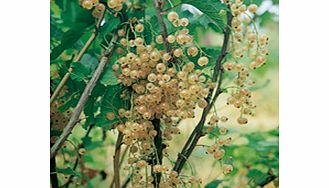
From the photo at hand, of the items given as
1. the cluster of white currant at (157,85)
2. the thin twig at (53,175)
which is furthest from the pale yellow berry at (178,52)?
the thin twig at (53,175)

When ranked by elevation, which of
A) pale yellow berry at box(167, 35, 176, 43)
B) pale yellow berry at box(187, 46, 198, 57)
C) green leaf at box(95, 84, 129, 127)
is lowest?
green leaf at box(95, 84, 129, 127)

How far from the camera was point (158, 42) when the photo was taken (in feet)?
2.37

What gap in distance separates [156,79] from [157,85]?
0.01m

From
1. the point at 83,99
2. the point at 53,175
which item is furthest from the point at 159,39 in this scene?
the point at 53,175

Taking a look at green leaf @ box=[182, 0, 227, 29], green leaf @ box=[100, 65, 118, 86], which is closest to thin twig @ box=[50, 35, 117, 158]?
green leaf @ box=[100, 65, 118, 86]

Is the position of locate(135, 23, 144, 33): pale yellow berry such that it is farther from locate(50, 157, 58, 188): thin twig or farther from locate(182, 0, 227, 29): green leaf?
locate(50, 157, 58, 188): thin twig

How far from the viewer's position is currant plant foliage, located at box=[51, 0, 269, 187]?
2.31 feet

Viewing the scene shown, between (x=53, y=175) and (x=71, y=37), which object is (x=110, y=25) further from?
(x=53, y=175)

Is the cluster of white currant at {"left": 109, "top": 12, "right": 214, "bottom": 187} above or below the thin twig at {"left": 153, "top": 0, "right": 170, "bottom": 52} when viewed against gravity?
below

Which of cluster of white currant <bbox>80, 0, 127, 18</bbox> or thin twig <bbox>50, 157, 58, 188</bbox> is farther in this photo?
thin twig <bbox>50, 157, 58, 188</bbox>

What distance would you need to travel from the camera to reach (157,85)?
71cm
